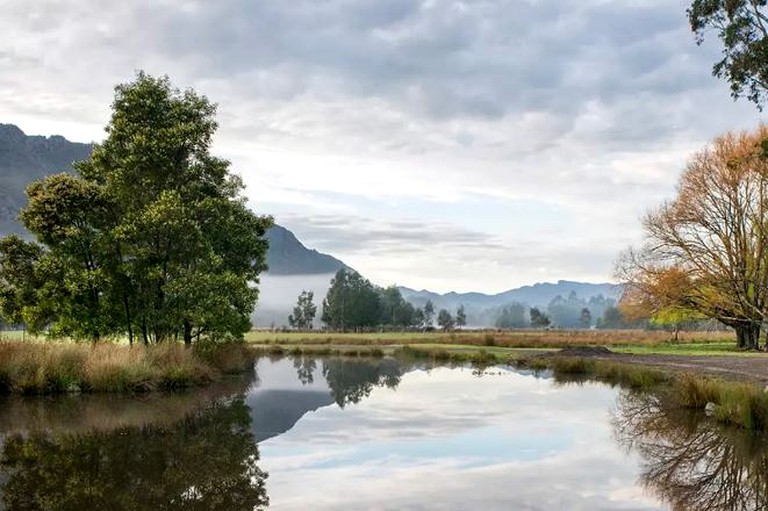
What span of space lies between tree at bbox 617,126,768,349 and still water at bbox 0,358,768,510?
33814mm

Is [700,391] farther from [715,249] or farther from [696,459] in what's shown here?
[715,249]

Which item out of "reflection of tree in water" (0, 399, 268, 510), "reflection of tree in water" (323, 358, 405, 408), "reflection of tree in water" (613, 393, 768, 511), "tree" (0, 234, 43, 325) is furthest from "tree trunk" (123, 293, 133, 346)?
"reflection of tree in water" (613, 393, 768, 511)

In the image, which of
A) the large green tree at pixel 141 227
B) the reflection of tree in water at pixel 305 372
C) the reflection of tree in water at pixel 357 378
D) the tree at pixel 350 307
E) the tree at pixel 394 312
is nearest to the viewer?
the reflection of tree in water at pixel 357 378

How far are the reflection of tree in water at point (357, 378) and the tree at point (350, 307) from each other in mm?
110694

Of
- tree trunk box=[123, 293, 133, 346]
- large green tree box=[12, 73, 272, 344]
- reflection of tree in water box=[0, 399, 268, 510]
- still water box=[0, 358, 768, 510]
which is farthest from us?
tree trunk box=[123, 293, 133, 346]

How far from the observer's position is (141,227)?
85.8ft

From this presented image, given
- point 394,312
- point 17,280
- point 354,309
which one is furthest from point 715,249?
point 394,312

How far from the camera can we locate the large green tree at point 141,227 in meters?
25.9

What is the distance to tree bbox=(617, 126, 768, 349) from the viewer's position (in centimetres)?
4788

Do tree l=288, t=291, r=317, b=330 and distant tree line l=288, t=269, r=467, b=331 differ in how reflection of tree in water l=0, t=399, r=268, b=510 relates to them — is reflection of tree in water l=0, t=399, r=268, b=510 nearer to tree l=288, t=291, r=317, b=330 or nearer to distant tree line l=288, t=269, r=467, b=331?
distant tree line l=288, t=269, r=467, b=331

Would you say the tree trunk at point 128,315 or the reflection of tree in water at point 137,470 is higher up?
the tree trunk at point 128,315

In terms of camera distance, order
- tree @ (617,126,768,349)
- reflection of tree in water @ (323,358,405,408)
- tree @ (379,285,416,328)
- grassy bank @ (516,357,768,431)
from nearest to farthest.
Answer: grassy bank @ (516,357,768,431)
reflection of tree in water @ (323,358,405,408)
tree @ (617,126,768,349)
tree @ (379,285,416,328)

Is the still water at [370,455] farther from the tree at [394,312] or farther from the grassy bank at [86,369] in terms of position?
the tree at [394,312]

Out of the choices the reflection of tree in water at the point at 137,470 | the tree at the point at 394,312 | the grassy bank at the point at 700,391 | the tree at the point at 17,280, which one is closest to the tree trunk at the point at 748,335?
the grassy bank at the point at 700,391
